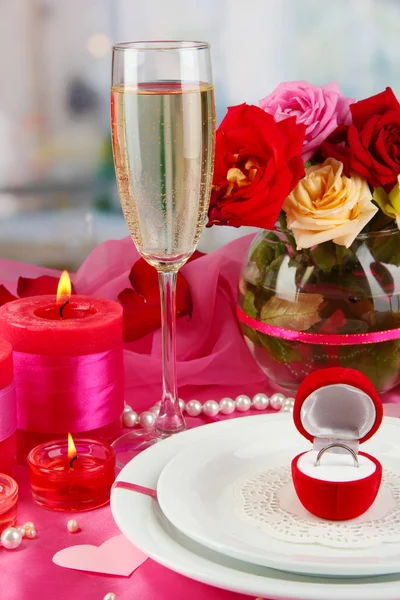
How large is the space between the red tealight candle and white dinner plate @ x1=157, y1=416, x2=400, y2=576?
0.50 ft

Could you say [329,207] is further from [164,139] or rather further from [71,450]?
[71,450]

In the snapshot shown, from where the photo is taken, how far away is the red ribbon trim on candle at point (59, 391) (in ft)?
3.19

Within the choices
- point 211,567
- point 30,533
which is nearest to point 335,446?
point 211,567

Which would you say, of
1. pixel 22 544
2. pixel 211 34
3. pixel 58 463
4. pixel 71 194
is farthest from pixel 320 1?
pixel 22 544

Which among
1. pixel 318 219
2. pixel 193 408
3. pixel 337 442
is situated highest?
pixel 318 219

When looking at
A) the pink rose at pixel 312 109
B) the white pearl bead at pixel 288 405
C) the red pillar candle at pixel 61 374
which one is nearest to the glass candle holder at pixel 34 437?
the red pillar candle at pixel 61 374

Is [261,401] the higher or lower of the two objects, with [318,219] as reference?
lower

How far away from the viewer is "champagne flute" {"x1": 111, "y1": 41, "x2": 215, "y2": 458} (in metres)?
0.93

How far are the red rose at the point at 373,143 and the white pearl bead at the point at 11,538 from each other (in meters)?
0.51

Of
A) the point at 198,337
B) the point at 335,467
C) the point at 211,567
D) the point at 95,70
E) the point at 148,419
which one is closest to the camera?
the point at 211,567

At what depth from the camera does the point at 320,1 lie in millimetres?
1673

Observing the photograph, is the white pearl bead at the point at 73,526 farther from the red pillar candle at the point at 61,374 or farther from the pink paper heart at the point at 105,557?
the red pillar candle at the point at 61,374

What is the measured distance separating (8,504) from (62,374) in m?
0.17

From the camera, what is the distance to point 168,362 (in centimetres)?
104
